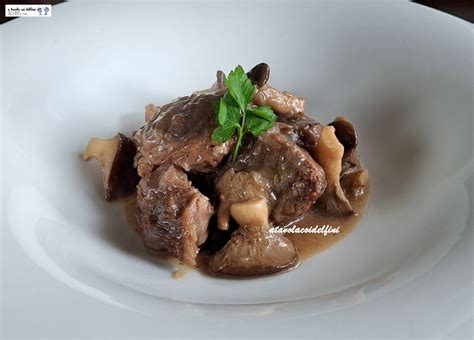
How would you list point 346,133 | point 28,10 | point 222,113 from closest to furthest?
point 222,113, point 346,133, point 28,10

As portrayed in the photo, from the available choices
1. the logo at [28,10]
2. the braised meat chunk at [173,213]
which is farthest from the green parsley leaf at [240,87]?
the logo at [28,10]

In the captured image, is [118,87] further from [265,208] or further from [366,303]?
[366,303]

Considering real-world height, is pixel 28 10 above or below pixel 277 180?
above

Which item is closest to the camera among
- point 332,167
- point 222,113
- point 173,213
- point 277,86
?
point 173,213

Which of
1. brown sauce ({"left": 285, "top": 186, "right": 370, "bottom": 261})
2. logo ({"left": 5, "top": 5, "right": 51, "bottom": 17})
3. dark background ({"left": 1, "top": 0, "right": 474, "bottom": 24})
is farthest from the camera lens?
dark background ({"left": 1, "top": 0, "right": 474, "bottom": 24})

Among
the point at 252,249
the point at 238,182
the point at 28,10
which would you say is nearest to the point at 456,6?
the point at 238,182

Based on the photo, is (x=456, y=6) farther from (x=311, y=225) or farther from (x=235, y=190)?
(x=235, y=190)

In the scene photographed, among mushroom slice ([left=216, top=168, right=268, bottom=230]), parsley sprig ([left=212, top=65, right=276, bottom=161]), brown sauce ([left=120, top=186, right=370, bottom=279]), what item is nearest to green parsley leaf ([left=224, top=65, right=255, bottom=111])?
parsley sprig ([left=212, top=65, right=276, bottom=161])

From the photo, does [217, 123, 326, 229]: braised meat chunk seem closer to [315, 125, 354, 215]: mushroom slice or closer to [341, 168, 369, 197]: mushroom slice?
[315, 125, 354, 215]: mushroom slice
